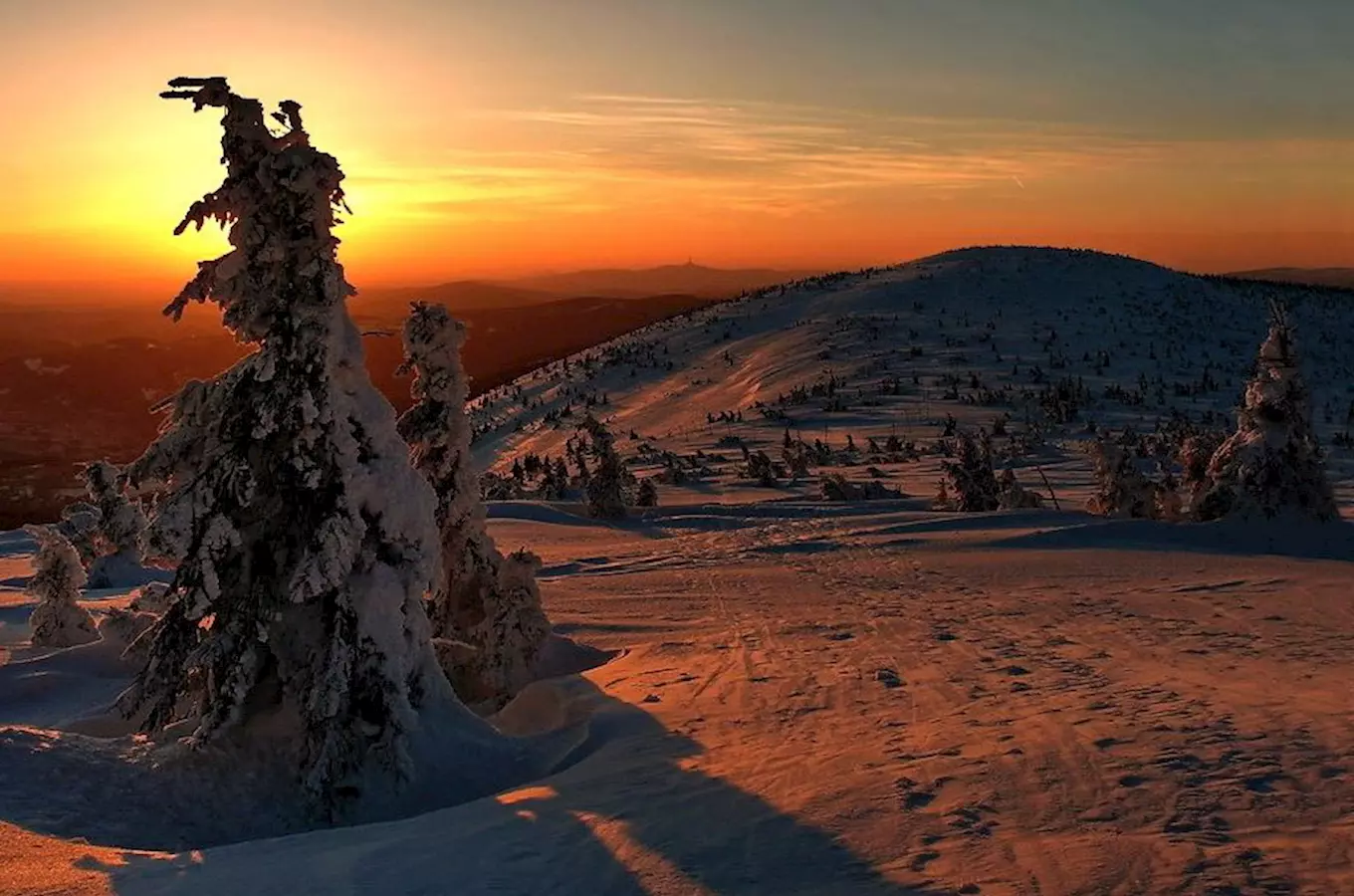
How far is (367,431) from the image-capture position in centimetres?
1066

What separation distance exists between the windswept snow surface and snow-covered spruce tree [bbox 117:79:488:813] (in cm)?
101

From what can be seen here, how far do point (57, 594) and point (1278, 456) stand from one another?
25.2 m

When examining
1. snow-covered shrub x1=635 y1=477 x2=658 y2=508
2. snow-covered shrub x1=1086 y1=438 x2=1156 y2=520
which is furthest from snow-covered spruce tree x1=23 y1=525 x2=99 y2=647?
snow-covered shrub x1=1086 y1=438 x2=1156 y2=520

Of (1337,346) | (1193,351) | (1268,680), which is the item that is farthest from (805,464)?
(1337,346)

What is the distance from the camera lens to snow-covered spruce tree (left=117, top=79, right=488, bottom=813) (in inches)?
391

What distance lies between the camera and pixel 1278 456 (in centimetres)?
2173

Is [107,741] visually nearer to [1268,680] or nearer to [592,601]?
[592,601]

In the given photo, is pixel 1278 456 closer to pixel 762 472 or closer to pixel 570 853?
pixel 762 472

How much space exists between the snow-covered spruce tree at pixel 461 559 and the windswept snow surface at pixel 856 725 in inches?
30.5

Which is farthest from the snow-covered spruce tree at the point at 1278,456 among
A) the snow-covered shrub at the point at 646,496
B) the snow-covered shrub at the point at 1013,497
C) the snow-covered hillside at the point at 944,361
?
the snow-covered shrub at the point at 646,496

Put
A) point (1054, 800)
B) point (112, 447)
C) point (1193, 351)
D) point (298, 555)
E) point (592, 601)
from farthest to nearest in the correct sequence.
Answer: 1. point (112, 447)
2. point (1193, 351)
3. point (592, 601)
4. point (298, 555)
5. point (1054, 800)

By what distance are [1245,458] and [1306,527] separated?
1.91m

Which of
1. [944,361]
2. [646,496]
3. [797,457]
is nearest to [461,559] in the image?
[646,496]

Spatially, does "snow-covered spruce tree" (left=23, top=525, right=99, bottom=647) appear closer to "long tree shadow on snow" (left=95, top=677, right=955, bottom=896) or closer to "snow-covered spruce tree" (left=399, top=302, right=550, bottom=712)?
"snow-covered spruce tree" (left=399, top=302, right=550, bottom=712)
